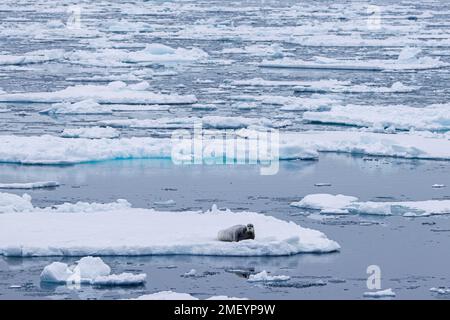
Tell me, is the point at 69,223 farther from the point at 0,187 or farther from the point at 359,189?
the point at 359,189

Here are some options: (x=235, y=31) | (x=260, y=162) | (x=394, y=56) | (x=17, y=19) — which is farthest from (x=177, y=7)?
(x=260, y=162)

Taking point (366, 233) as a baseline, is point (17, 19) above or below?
above

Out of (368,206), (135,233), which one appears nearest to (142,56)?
(368,206)

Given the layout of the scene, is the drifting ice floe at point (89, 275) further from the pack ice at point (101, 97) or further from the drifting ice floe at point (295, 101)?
the pack ice at point (101, 97)

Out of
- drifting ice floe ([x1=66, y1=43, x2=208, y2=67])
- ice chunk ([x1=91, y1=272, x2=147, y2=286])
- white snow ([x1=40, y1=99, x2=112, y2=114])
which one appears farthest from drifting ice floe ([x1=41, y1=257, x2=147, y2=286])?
drifting ice floe ([x1=66, y1=43, x2=208, y2=67])

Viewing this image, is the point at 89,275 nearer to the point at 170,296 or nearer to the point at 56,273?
the point at 56,273
